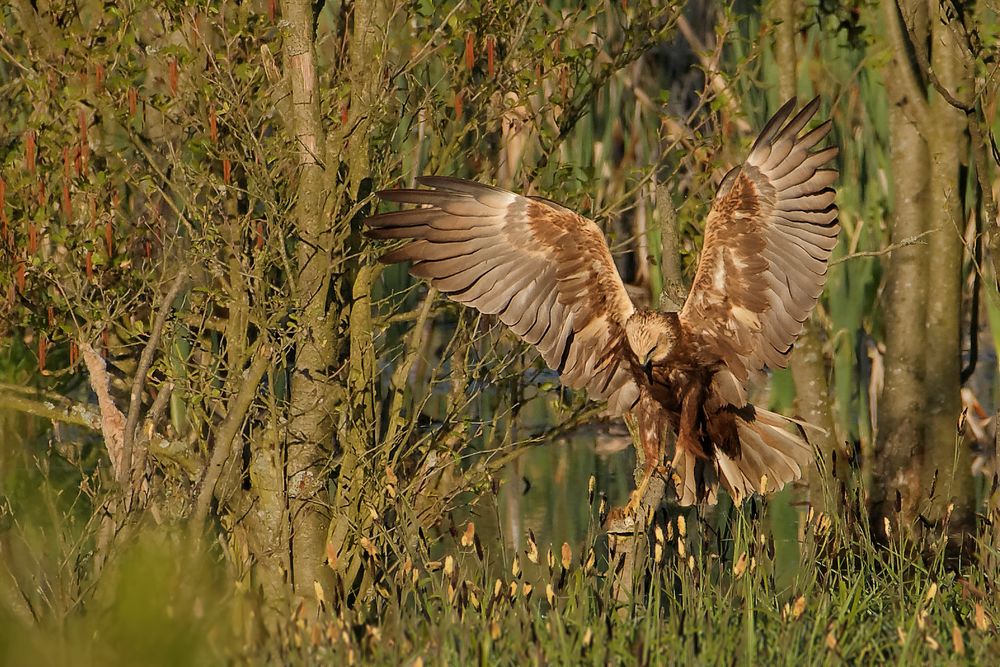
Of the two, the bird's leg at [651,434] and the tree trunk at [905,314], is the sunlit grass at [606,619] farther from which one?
the tree trunk at [905,314]

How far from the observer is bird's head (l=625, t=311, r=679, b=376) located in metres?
5.22

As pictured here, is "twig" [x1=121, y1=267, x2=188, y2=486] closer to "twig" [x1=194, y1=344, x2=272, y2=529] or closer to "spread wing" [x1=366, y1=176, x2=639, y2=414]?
"twig" [x1=194, y1=344, x2=272, y2=529]

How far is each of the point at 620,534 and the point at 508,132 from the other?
70.2 inches

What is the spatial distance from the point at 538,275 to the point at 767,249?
85cm

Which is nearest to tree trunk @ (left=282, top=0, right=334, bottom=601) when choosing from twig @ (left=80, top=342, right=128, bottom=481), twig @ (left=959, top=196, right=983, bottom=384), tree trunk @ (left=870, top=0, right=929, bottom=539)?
twig @ (left=80, top=342, right=128, bottom=481)

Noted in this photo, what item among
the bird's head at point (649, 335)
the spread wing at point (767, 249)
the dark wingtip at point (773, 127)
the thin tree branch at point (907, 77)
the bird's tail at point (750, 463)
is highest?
the thin tree branch at point (907, 77)

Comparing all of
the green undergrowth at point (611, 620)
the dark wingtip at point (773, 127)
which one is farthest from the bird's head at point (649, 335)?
the dark wingtip at point (773, 127)

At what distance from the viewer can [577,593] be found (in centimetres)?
431

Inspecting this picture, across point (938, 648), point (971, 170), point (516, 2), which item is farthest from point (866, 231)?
point (938, 648)

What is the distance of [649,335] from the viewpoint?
5.23 m

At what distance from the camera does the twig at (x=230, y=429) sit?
16.2ft

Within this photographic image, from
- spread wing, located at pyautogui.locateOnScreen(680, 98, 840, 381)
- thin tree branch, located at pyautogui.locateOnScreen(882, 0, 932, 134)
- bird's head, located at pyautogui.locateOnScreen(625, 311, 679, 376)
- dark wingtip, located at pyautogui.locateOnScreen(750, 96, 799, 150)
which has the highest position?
thin tree branch, located at pyautogui.locateOnScreen(882, 0, 932, 134)

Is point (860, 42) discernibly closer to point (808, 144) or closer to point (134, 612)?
point (808, 144)

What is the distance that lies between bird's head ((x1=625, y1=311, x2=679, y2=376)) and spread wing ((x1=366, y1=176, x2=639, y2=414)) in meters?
0.20
